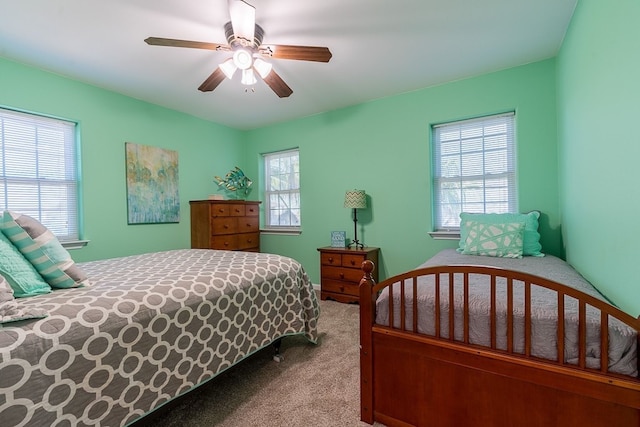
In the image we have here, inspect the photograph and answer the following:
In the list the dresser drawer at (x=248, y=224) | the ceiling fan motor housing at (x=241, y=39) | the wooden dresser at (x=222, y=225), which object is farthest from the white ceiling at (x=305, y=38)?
the dresser drawer at (x=248, y=224)

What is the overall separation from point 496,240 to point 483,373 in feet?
4.89

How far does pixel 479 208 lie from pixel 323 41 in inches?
87.6

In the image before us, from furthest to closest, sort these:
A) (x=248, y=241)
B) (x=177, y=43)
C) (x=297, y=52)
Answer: (x=248, y=241), (x=297, y=52), (x=177, y=43)

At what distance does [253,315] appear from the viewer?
5.90 feet

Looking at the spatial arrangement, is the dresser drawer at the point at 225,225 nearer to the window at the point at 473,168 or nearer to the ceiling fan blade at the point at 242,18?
the ceiling fan blade at the point at 242,18

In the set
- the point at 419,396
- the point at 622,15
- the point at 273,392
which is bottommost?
the point at 273,392

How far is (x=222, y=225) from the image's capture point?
3643 mm

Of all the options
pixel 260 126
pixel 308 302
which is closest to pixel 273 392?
pixel 308 302

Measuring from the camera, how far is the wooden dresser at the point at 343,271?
3223 mm

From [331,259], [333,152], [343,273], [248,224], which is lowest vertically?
[343,273]

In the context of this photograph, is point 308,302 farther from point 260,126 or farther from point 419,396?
point 260,126

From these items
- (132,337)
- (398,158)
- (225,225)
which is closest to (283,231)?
(225,225)

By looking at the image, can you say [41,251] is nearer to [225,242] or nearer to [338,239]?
[225,242]

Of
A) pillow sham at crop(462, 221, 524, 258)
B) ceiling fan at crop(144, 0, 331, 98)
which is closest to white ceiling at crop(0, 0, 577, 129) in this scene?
ceiling fan at crop(144, 0, 331, 98)
